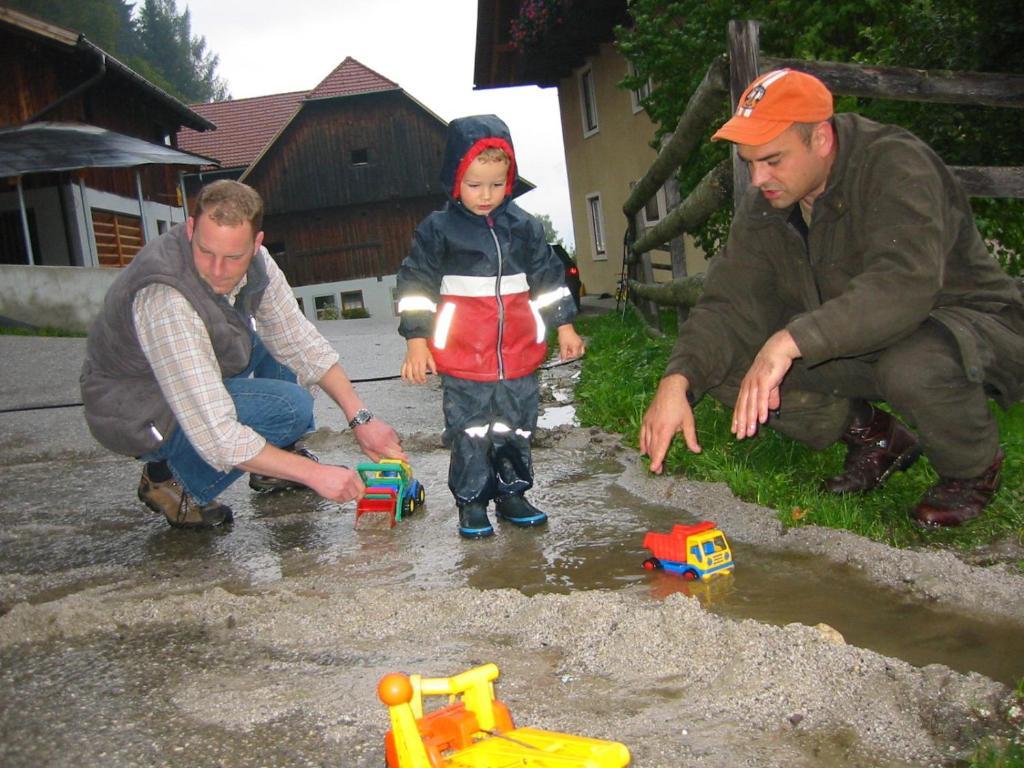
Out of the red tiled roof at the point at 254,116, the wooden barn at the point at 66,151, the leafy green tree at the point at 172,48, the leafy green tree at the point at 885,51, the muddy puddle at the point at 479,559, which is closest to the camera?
the muddy puddle at the point at 479,559

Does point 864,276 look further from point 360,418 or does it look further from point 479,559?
point 360,418

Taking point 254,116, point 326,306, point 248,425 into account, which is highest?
point 254,116

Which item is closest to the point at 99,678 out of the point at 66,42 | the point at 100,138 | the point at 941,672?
the point at 941,672

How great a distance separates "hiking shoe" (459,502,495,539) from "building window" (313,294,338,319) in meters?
32.6

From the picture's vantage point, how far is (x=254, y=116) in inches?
1646

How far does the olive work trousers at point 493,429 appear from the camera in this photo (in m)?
3.75

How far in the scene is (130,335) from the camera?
3.53 meters

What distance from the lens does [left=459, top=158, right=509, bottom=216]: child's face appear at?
3.69 metres

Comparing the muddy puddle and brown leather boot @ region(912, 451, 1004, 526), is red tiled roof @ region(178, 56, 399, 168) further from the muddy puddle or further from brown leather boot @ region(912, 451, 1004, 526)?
brown leather boot @ region(912, 451, 1004, 526)

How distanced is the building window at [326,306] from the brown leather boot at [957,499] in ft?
110

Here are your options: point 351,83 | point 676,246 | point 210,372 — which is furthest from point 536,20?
point 351,83

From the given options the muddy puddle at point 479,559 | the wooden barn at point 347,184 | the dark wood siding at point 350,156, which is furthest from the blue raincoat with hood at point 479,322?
the dark wood siding at point 350,156

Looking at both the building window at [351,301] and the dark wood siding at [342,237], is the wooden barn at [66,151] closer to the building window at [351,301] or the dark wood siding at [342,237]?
the dark wood siding at [342,237]

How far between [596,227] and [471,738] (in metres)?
21.6
